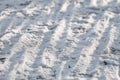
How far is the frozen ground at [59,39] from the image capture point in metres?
3.13

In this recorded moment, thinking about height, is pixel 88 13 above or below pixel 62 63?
above

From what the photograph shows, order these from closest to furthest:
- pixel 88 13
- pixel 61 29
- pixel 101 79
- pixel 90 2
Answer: pixel 101 79
pixel 61 29
pixel 88 13
pixel 90 2

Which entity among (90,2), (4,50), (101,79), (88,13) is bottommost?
(101,79)

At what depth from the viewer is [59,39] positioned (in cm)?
364

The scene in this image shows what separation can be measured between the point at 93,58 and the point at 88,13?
3.53 feet

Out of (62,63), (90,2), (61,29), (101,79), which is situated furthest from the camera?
(90,2)

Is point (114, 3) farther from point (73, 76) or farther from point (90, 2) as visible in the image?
point (73, 76)

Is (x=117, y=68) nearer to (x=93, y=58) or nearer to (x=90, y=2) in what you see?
(x=93, y=58)

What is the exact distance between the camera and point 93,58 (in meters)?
3.32

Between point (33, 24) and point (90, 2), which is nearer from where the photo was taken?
point (33, 24)

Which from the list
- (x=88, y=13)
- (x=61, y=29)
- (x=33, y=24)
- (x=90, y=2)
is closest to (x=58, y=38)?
(x=61, y=29)

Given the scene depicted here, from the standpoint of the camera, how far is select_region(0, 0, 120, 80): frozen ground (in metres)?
3.13

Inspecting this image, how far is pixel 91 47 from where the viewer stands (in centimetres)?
349

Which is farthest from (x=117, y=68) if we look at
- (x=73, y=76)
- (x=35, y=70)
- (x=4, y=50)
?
(x=4, y=50)
